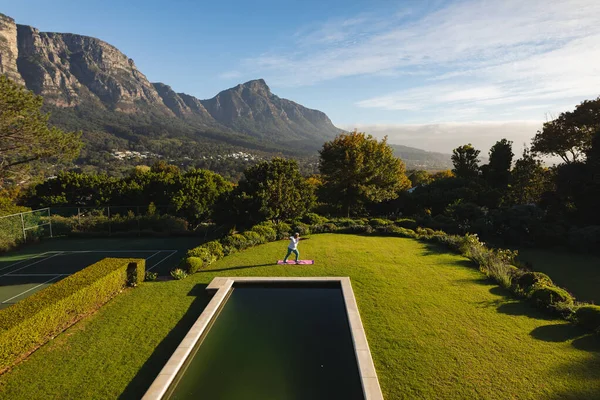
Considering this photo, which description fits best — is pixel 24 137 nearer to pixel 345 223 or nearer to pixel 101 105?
pixel 345 223

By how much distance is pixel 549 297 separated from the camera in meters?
9.51

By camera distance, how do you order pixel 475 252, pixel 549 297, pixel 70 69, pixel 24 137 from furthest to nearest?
1. pixel 70 69
2. pixel 24 137
3. pixel 475 252
4. pixel 549 297

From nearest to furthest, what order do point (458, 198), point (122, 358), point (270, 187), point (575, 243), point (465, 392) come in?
point (465, 392) < point (122, 358) < point (575, 243) < point (270, 187) < point (458, 198)

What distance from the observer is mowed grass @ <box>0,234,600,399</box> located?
6.27m

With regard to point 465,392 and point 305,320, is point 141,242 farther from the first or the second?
point 465,392

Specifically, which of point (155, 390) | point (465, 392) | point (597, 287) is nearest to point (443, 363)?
point (465, 392)

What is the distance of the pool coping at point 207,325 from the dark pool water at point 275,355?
22 centimetres

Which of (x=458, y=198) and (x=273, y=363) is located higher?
(x=458, y=198)

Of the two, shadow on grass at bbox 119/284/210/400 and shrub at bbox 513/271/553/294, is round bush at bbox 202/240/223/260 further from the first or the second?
shrub at bbox 513/271/553/294

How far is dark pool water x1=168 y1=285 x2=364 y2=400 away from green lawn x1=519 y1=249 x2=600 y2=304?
8.93 meters

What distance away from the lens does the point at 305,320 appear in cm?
915

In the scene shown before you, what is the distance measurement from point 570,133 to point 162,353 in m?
32.7

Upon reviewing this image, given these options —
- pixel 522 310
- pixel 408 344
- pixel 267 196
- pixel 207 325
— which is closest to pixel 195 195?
pixel 267 196

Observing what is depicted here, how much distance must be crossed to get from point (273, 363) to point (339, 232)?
46.8ft
